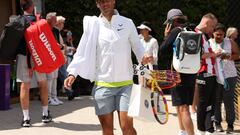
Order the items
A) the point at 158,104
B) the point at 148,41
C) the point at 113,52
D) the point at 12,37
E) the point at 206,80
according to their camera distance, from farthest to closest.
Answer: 1. the point at 148,41
2. the point at 12,37
3. the point at 206,80
4. the point at 158,104
5. the point at 113,52

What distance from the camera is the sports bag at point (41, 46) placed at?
725 cm

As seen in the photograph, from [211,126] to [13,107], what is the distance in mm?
4345

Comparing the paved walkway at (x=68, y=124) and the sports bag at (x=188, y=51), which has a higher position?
the sports bag at (x=188, y=51)

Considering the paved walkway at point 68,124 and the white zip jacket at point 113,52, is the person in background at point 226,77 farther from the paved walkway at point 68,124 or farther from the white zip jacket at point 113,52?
the white zip jacket at point 113,52

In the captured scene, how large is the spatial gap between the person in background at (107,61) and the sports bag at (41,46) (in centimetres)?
263

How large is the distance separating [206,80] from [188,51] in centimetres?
85

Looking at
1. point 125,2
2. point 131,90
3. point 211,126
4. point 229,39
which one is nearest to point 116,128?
point 211,126

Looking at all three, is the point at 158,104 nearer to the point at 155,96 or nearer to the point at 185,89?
the point at 155,96

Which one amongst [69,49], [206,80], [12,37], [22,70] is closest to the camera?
[206,80]

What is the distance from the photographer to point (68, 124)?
25.5 ft

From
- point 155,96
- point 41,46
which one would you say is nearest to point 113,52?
point 155,96

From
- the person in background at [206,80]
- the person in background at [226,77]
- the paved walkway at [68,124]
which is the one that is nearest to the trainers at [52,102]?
the paved walkway at [68,124]

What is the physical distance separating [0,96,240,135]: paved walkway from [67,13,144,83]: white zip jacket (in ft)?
8.07

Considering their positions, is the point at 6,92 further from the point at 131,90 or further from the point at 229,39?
the point at 131,90
